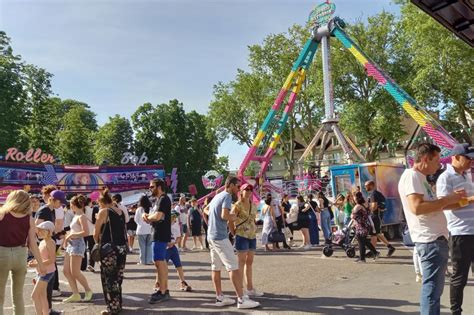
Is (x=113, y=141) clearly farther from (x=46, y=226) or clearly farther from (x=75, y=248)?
(x=46, y=226)

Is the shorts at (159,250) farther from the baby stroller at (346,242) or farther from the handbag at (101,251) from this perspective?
the baby stroller at (346,242)

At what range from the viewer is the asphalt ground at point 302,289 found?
20.7ft

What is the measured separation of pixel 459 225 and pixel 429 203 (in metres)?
1.22

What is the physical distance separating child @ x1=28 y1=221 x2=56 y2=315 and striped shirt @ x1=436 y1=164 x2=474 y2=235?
4.88m

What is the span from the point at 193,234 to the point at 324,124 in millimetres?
18708

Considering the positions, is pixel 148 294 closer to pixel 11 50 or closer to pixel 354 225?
pixel 354 225

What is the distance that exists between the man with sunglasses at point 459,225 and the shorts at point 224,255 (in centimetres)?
289

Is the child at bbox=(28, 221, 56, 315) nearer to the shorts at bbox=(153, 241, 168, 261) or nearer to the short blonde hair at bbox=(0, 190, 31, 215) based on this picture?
the short blonde hair at bbox=(0, 190, 31, 215)

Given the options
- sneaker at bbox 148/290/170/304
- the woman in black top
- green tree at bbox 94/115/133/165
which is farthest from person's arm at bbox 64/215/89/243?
green tree at bbox 94/115/133/165

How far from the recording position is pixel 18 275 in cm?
507

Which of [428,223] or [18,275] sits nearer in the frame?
[428,223]

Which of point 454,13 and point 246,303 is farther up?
point 454,13

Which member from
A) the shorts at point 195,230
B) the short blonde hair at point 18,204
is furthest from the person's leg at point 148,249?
the short blonde hair at point 18,204

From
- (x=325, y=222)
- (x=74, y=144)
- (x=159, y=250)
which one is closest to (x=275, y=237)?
(x=325, y=222)
